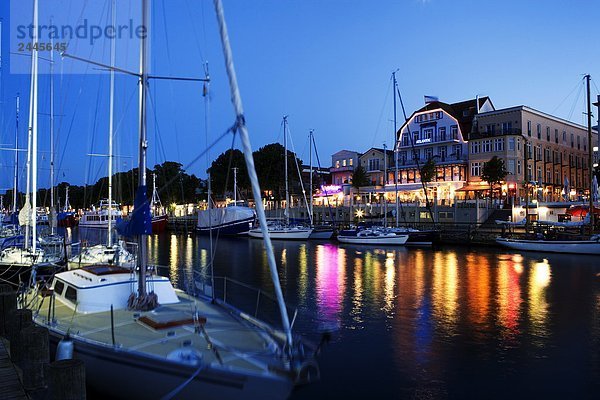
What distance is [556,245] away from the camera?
1709 inches

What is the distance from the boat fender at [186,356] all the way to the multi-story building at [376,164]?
83158mm

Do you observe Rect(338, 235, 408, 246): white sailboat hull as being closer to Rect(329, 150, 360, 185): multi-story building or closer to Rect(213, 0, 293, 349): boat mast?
Rect(329, 150, 360, 185): multi-story building

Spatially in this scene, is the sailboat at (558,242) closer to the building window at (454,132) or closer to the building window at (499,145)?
the building window at (499,145)

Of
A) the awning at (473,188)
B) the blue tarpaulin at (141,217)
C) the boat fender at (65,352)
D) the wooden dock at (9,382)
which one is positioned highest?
the awning at (473,188)

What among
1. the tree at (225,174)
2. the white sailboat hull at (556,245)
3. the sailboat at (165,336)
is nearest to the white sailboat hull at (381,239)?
the white sailboat hull at (556,245)

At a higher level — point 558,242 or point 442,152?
point 442,152

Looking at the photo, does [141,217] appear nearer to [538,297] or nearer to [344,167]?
Answer: [538,297]

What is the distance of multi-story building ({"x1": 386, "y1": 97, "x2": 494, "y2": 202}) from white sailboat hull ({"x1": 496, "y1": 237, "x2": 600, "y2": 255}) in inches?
1242

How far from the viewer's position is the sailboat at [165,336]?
732 cm

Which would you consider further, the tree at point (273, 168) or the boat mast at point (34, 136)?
the tree at point (273, 168)

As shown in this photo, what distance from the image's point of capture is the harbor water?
12.1 meters

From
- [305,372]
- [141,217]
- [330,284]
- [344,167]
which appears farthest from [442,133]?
[305,372]

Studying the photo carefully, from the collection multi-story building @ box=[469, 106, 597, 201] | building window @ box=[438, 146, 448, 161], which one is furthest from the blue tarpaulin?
building window @ box=[438, 146, 448, 161]

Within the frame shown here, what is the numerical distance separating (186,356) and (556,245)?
146ft
